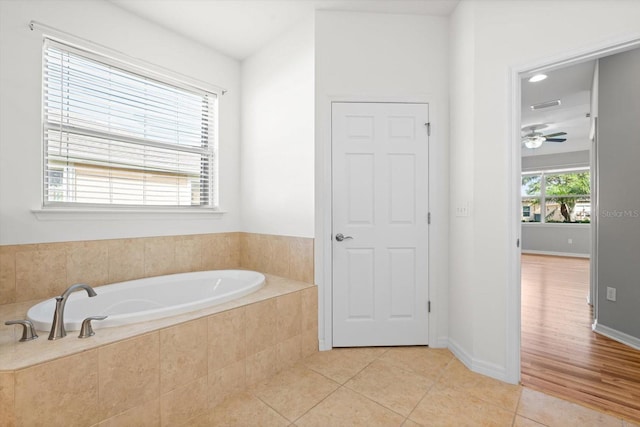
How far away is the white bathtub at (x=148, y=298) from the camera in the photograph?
1.52m

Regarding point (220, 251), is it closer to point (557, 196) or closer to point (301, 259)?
point (301, 259)

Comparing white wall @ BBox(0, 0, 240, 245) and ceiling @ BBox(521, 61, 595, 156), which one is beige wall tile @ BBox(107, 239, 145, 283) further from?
ceiling @ BBox(521, 61, 595, 156)

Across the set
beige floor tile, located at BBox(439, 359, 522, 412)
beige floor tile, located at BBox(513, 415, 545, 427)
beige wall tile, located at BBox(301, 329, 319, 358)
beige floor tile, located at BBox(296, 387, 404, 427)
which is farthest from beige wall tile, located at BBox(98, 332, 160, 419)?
beige floor tile, located at BBox(513, 415, 545, 427)

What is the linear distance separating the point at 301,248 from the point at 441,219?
1194mm

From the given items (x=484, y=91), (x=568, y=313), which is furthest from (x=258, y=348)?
(x=568, y=313)

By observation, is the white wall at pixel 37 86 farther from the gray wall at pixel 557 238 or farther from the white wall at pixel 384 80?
the gray wall at pixel 557 238

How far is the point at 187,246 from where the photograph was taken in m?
2.71

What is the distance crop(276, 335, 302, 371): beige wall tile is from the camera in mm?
2054

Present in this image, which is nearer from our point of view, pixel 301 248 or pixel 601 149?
pixel 301 248

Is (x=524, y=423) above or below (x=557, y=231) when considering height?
below

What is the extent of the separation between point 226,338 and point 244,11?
8.18 ft

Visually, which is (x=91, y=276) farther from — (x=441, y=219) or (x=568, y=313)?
(x=568, y=313)

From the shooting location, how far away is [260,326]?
6.37 ft

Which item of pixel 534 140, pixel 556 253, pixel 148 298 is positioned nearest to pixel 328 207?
pixel 148 298
